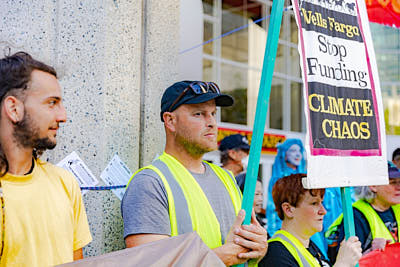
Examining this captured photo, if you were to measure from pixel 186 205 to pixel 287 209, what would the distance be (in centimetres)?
95

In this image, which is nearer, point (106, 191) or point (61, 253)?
point (61, 253)

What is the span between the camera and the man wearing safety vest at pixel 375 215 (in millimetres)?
3678

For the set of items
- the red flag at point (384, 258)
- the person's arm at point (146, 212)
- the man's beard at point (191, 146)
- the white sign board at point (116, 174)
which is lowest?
the red flag at point (384, 258)

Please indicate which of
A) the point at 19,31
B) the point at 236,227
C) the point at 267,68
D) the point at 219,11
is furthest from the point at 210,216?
the point at 219,11

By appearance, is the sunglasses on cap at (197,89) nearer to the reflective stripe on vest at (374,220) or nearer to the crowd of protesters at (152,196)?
the crowd of protesters at (152,196)

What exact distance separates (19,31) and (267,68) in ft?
4.52

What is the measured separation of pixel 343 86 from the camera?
8.64ft

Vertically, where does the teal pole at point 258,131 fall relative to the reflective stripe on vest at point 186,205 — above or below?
above

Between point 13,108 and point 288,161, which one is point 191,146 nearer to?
point 13,108

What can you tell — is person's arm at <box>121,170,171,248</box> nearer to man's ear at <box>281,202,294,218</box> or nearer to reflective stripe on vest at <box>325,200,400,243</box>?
man's ear at <box>281,202,294,218</box>

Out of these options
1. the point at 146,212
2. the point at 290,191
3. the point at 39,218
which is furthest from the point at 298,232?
the point at 39,218

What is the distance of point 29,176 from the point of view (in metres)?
1.79

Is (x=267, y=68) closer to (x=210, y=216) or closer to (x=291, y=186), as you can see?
(x=210, y=216)

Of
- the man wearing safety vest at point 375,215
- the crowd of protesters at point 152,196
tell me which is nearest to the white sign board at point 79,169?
the crowd of protesters at point 152,196
